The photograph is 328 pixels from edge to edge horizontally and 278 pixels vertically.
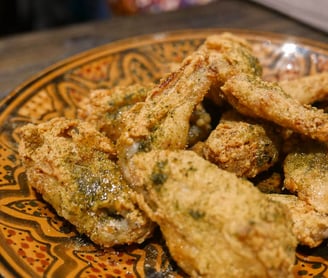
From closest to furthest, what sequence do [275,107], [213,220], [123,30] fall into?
[213,220] < [275,107] < [123,30]

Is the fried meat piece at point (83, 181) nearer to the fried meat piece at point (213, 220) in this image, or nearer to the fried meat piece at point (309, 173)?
the fried meat piece at point (213, 220)

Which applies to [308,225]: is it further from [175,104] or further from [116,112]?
[116,112]

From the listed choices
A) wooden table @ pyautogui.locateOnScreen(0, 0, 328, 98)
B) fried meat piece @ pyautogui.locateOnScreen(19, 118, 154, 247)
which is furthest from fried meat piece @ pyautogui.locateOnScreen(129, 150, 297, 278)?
wooden table @ pyautogui.locateOnScreen(0, 0, 328, 98)

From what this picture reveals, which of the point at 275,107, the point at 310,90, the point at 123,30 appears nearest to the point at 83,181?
the point at 275,107

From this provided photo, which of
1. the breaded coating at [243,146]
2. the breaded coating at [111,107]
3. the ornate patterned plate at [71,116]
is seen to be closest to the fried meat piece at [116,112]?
the breaded coating at [111,107]

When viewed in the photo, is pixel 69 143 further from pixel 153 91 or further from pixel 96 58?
pixel 96 58

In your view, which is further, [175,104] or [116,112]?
[116,112]
